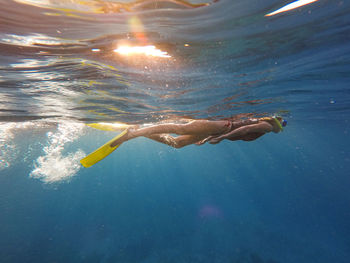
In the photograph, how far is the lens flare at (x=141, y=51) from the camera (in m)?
6.45

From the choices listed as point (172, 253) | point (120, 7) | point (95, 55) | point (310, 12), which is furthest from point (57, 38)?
point (172, 253)

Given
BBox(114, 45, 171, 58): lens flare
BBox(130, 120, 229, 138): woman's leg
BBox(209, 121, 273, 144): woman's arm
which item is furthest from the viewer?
BBox(209, 121, 273, 144): woman's arm

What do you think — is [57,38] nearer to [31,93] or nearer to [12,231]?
[31,93]

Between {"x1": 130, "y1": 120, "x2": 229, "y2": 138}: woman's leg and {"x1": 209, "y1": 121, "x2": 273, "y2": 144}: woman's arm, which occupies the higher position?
{"x1": 130, "y1": 120, "x2": 229, "y2": 138}: woman's leg

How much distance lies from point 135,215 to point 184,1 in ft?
120

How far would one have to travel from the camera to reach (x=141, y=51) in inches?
263

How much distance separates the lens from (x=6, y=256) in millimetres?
19422

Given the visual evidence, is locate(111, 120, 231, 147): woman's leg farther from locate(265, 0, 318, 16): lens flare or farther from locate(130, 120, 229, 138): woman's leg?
locate(265, 0, 318, 16): lens flare

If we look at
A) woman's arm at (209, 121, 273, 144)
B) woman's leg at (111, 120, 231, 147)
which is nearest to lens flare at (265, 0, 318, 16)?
woman's arm at (209, 121, 273, 144)

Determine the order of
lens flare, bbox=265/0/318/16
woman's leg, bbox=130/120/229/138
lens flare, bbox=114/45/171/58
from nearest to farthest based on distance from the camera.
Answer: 1. lens flare, bbox=265/0/318/16
2. woman's leg, bbox=130/120/229/138
3. lens flare, bbox=114/45/171/58

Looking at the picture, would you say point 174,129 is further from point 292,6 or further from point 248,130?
point 292,6

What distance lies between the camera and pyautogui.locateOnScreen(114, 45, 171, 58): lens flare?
645 cm

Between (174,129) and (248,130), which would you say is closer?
(174,129)

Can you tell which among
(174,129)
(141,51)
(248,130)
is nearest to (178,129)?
(174,129)
